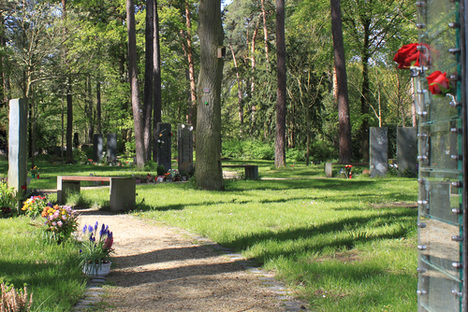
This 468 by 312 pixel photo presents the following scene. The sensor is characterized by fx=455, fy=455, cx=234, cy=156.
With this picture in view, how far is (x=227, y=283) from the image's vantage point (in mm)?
4688

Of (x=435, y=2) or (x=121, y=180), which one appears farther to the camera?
(x=121, y=180)

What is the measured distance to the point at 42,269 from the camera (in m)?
4.74

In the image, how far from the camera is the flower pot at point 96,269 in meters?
4.90

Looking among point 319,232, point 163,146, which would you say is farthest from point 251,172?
point 319,232

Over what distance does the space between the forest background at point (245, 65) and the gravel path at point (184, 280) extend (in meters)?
17.0

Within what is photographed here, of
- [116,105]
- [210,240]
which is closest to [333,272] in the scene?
[210,240]

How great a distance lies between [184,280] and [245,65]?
3731 cm

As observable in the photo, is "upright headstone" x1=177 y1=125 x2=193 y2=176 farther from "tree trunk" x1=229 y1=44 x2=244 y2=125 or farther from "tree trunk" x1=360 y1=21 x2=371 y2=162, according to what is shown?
"tree trunk" x1=229 y1=44 x2=244 y2=125

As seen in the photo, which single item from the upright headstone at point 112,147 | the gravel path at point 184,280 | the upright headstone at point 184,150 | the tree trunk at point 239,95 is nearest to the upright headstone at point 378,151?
the upright headstone at point 184,150

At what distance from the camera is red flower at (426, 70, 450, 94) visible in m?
2.13

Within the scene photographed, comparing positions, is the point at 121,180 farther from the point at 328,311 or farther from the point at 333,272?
the point at 328,311

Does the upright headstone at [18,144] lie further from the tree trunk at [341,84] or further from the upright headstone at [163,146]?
the tree trunk at [341,84]

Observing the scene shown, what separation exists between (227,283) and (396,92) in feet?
80.5

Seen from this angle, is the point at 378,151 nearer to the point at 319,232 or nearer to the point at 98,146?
the point at 319,232
